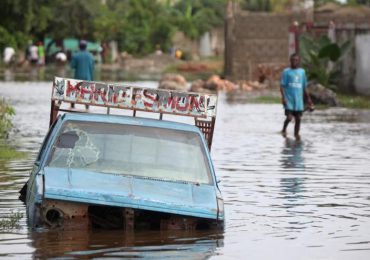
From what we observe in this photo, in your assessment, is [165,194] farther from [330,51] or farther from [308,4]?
[308,4]

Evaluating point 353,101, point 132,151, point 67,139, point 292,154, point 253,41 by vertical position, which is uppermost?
point 67,139

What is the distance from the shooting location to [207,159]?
1205 cm

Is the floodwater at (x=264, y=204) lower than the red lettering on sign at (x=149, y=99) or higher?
lower

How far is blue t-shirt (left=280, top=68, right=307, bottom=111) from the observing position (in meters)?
24.1

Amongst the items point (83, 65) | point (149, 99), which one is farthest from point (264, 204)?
point (83, 65)

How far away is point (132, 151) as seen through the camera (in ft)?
39.2

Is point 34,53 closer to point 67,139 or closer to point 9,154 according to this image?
point 9,154

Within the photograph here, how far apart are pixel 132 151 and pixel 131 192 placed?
0.93 m

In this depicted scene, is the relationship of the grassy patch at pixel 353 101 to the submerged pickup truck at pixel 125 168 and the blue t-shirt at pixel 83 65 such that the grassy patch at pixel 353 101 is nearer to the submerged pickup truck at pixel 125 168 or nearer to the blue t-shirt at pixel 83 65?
the blue t-shirt at pixel 83 65

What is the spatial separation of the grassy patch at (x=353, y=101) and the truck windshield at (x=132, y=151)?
→ 71.1 feet

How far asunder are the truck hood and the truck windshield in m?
0.19

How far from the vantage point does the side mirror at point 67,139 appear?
11.9m

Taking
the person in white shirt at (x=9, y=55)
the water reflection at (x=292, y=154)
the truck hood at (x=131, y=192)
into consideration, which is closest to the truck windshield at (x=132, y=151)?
the truck hood at (x=131, y=192)

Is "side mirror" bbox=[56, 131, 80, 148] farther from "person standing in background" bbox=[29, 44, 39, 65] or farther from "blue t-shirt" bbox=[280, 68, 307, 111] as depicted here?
"person standing in background" bbox=[29, 44, 39, 65]
